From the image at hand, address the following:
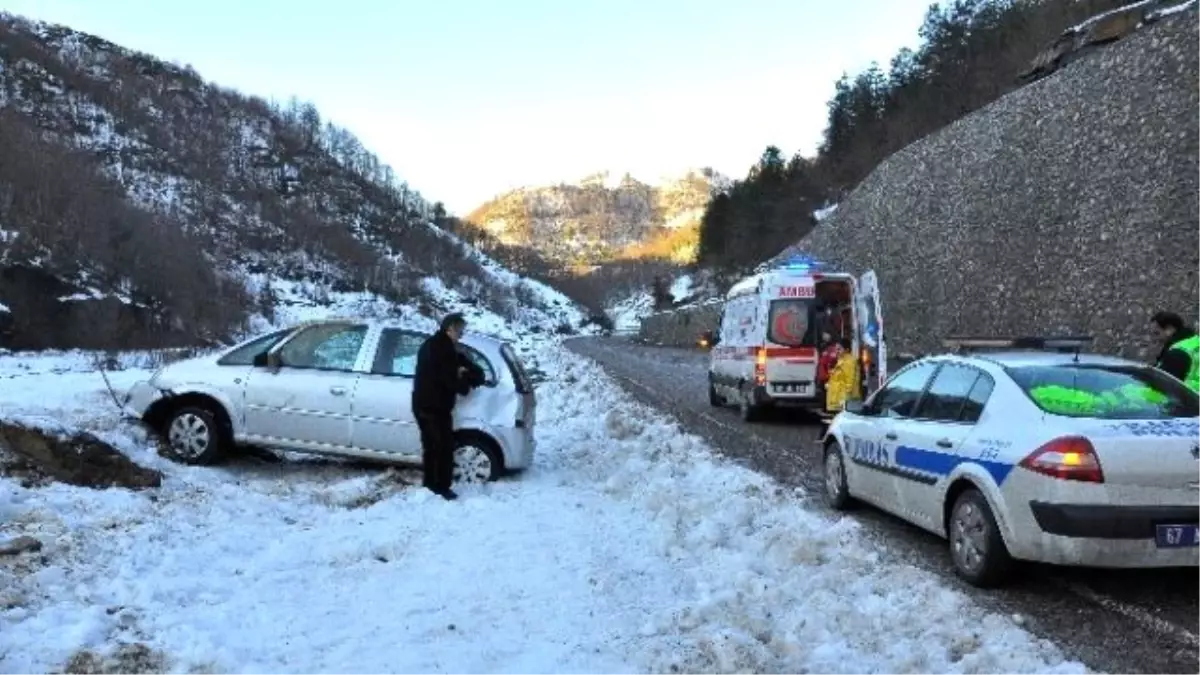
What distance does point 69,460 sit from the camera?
853cm

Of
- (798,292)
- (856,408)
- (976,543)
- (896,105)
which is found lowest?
(976,543)

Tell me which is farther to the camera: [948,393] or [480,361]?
[480,361]

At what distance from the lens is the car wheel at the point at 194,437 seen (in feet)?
33.3

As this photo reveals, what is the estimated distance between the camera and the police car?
5.78m

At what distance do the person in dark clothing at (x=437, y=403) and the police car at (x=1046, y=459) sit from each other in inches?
156

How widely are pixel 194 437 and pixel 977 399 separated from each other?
25.0 feet

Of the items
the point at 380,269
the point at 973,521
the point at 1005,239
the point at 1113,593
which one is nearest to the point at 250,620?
the point at 973,521

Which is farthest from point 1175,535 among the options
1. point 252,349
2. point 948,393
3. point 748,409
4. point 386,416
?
point 748,409

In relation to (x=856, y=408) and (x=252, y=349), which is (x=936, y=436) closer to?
(x=856, y=408)

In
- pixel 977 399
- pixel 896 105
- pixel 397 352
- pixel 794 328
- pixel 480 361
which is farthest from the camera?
pixel 896 105

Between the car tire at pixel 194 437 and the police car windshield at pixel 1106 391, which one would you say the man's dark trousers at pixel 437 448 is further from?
the police car windshield at pixel 1106 391

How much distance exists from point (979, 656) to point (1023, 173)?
21.2m

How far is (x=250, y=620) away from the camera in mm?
5453

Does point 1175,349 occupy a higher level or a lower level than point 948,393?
higher
